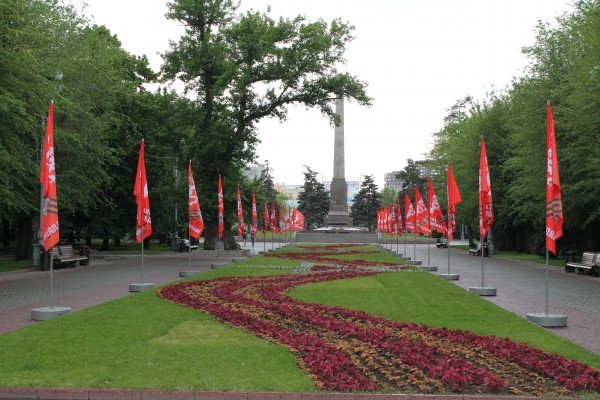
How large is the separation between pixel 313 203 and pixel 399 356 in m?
105

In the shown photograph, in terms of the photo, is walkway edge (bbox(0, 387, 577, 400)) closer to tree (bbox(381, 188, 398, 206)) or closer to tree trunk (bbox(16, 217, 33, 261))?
tree trunk (bbox(16, 217, 33, 261))

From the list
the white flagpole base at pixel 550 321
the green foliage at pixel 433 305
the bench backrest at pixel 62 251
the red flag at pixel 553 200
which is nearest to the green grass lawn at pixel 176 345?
the green foliage at pixel 433 305

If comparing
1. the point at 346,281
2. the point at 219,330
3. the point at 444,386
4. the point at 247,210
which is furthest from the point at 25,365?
the point at 247,210

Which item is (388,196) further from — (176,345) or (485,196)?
(176,345)

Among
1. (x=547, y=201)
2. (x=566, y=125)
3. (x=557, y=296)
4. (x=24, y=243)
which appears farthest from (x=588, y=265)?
(x=24, y=243)

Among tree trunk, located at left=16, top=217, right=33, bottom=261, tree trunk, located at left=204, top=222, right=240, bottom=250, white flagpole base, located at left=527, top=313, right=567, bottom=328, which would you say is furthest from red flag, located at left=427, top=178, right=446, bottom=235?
tree trunk, located at left=16, top=217, right=33, bottom=261

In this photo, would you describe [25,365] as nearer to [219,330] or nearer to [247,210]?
[219,330]

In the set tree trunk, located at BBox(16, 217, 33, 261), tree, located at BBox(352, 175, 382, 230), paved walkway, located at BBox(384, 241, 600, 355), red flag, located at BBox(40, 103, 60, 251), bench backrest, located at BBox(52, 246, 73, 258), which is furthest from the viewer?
tree, located at BBox(352, 175, 382, 230)

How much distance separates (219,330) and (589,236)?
27.5 metres

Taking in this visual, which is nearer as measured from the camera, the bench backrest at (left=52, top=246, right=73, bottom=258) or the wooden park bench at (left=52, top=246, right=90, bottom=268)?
the wooden park bench at (left=52, top=246, right=90, bottom=268)

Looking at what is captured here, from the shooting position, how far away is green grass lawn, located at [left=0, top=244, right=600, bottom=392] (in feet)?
26.1

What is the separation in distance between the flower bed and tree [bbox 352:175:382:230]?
97.3 meters

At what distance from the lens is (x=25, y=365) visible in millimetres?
8695

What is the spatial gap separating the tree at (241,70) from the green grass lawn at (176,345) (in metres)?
21.9
